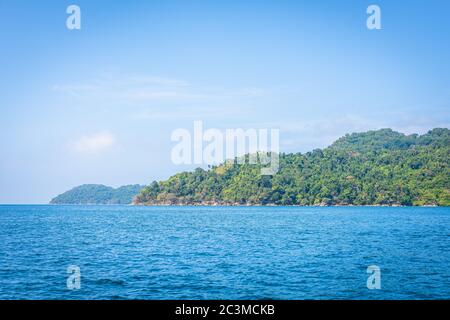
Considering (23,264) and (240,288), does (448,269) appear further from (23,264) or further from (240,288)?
(23,264)

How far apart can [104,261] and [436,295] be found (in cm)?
2035

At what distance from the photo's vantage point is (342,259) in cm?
3195

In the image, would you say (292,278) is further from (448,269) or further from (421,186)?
(421,186)

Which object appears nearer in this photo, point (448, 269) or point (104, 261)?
point (448, 269)

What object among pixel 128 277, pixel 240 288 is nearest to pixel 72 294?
pixel 128 277

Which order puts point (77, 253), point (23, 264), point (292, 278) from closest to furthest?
1. point (292, 278)
2. point (23, 264)
3. point (77, 253)
